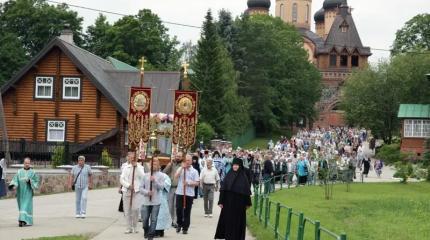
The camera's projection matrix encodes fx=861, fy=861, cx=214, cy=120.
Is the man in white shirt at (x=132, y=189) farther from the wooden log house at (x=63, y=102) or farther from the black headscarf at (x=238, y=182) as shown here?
the wooden log house at (x=63, y=102)

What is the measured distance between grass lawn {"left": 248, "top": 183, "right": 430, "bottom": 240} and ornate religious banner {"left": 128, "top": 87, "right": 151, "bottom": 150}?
141 inches

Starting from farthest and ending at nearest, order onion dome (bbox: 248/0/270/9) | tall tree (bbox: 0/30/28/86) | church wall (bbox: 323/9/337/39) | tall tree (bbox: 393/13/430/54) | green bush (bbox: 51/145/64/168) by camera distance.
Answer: church wall (bbox: 323/9/337/39)
onion dome (bbox: 248/0/270/9)
tall tree (bbox: 393/13/430/54)
tall tree (bbox: 0/30/28/86)
green bush (bbox: 51/145/64/168)

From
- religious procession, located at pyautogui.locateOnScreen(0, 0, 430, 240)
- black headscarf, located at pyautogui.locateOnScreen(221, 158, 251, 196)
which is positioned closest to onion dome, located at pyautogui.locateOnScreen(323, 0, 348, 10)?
religious procession, located at pyautogui.locateOnScreen(0, 0, 430, 240)

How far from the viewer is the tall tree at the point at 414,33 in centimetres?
9212

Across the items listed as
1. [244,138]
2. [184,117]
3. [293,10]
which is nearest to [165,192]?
[184,117]

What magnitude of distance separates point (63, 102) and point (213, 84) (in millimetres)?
22032

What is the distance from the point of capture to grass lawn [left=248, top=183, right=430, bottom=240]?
765 inches

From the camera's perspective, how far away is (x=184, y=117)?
78.3 feet

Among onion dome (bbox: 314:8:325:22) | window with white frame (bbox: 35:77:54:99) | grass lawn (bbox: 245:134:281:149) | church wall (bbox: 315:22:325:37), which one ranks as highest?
onion dome (bbox: 314:8:325:22)

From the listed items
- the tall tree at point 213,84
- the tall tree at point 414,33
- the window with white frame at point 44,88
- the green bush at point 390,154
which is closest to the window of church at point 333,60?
the tall tree at point 414,33

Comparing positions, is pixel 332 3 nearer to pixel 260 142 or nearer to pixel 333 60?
pixel 333 60

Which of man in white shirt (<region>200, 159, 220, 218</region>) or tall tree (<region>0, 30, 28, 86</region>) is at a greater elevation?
tall tree (<region>0, 30, 28, 86</region>)

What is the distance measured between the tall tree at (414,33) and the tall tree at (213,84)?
1240 inches

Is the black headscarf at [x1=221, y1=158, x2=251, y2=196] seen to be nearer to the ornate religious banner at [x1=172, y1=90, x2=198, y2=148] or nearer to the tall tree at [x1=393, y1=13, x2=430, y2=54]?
the ornate religious banner at [x1=172, y1=90, x2=198, y2=148]
